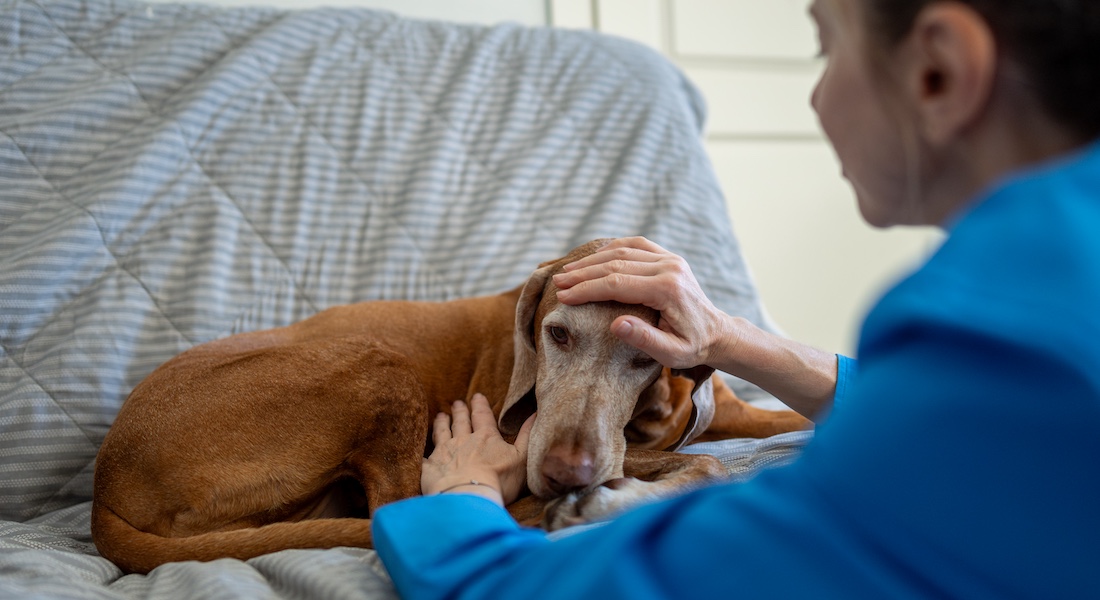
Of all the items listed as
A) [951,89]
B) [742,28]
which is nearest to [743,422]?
[951,89]

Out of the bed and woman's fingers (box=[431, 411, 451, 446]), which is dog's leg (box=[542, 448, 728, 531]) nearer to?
the bed

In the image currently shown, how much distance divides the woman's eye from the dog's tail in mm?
558

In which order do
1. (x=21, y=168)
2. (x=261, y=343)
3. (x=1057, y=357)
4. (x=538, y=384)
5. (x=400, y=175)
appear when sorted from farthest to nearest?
(x=400, y=175)
(x=21, y=168)
(x=261, y=343)
(x=538, y=384)
(x=1057, y=357)

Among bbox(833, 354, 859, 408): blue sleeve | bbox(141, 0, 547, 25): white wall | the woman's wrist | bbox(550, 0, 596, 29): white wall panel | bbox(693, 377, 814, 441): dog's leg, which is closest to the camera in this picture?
the woman's wrist

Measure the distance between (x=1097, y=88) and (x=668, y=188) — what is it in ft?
6.94

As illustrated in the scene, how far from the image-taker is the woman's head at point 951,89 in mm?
667

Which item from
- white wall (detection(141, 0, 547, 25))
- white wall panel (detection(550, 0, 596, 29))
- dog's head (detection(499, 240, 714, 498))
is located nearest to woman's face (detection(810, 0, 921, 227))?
dog's head (detection(499, 240, 714, 498))

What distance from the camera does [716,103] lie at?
4168 mm

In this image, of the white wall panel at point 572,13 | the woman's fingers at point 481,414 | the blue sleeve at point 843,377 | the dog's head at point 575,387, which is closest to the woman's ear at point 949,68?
the dog's head at point 575,387

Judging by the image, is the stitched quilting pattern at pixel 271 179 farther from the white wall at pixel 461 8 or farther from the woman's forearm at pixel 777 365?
the woman's forearm at pixel 777 365

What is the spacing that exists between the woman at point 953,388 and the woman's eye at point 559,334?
919mm

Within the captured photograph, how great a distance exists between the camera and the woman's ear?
684 mm

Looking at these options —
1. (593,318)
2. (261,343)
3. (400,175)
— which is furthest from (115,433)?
(400,175)

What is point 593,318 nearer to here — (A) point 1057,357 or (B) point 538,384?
(B) point 538,384
